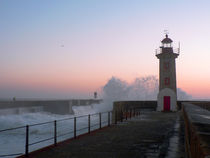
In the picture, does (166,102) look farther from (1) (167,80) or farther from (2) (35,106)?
(2) (35,106)

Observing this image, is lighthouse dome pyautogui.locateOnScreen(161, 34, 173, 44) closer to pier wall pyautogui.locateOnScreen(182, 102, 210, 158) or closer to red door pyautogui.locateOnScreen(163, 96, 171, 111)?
red door pyautogui.locateOnScreen(163, 96, 171, 111)

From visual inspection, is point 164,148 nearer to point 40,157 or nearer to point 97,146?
point 97,146

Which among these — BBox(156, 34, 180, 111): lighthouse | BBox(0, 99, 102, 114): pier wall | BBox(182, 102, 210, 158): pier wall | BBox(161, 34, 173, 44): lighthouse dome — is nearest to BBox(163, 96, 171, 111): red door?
BBox(156, 34, 180, 111): lighthouse

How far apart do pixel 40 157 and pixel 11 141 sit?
15.4 meters

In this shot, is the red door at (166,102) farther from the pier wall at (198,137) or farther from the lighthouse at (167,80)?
the pier wall at (198,137)

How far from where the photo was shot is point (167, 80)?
81.9 feet

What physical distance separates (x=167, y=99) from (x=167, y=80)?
6.98 ft

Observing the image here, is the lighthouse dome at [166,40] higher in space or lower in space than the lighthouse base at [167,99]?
higher

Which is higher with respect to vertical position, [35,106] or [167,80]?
[167,80]

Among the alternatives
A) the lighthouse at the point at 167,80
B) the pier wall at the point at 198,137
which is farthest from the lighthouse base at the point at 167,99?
the pier wall at the point at 198,137

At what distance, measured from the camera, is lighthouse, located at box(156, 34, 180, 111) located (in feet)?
81.3

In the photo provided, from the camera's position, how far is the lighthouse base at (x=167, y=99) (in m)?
24.7

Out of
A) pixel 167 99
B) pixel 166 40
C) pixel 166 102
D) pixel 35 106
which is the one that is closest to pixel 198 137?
pixel 167 99

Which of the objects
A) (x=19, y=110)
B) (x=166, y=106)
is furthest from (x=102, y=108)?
(x=166, y=106)
